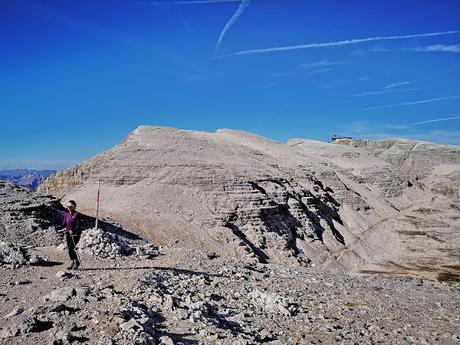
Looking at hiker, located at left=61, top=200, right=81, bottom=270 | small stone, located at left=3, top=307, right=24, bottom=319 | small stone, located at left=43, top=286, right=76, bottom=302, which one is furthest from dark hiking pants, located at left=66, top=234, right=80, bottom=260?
small stone, located at left=3, top=307, right=24, bottom=319

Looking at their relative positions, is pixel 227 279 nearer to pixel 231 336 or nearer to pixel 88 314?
pixel 231 336

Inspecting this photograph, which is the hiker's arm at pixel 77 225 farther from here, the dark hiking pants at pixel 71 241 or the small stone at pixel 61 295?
the small stone at pixel 61 295

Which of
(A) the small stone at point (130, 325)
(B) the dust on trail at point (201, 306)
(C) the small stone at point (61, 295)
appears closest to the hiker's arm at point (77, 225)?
(B) the dust on trail at point (201, 306)

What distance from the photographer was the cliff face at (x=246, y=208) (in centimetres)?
3167

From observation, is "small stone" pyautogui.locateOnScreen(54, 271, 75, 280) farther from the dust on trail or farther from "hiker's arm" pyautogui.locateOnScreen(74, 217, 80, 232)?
"hiker's arm" pyautogui.locateOnScreen(74, 217, 80, 232)

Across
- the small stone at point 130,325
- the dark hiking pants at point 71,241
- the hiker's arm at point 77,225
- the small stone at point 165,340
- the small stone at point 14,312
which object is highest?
the hiker's arm at point 77,225

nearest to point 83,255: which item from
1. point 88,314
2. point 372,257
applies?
point 88,314

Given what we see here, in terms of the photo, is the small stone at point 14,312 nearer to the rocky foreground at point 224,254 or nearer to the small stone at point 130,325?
the rocky foreground at point 224,254

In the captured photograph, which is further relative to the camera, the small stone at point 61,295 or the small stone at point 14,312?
the small stone at point 61,295

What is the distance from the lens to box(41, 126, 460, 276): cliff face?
31.7 m

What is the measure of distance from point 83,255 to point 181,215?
1799 centimetres

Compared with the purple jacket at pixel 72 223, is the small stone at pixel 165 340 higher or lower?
lower

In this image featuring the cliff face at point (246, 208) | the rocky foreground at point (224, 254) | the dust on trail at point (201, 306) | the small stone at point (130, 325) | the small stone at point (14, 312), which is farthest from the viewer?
the cliff face at point (246, 208)

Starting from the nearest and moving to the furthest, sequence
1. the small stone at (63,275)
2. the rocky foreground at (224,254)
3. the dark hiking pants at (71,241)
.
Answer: the rocky foreground at (224,254) → the small stone at (63,275) → the dark hiking pants at (71,241)
